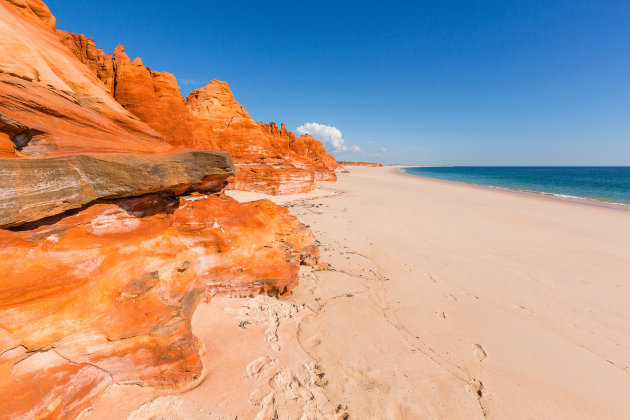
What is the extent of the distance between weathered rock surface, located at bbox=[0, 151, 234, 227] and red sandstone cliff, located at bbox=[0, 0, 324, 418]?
0.04ft

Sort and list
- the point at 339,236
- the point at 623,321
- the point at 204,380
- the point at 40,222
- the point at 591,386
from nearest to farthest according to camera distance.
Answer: the point at 40,222
the point at 204,380
the point at 591,386
the point at 623,321
the point at 339,236

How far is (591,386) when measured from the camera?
3.13 meters

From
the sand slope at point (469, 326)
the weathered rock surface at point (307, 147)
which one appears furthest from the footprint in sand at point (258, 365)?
the weathered rock surface at point (307, 147)

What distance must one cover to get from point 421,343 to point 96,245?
4.59 meters

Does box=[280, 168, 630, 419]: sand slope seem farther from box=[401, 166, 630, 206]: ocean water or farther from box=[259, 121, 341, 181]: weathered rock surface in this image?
box=[401, 166, 630, 206]: ocean water

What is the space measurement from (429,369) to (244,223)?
382 cm

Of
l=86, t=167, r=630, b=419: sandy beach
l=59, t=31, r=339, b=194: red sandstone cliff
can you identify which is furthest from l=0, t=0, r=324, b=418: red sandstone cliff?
l=59, t=31, r=339, b=194: red sandstone cliff

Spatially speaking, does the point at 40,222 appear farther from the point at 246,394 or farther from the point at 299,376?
the point at 299,376

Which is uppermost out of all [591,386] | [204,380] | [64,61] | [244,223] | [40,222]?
[64,61]

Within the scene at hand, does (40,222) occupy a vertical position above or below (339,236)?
above

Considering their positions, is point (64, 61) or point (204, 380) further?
point (64, 61)

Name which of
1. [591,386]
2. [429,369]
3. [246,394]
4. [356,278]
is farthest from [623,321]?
[246,394]

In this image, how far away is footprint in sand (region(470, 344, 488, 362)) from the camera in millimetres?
3442

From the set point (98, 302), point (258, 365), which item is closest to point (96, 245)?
point (98, 302)
